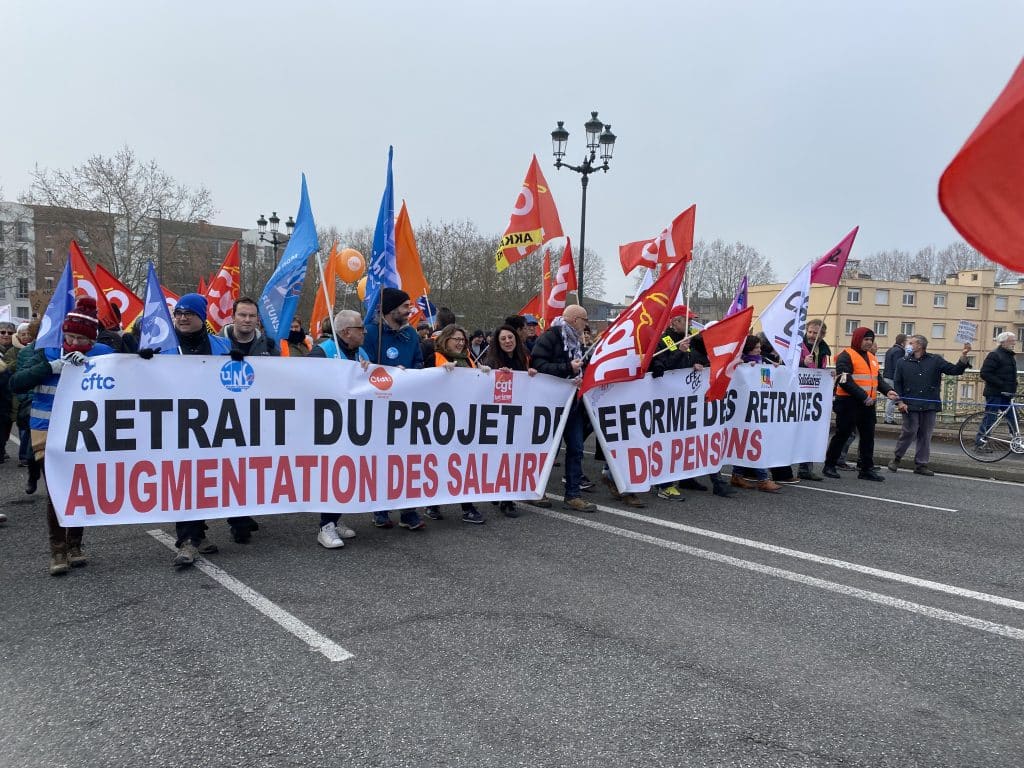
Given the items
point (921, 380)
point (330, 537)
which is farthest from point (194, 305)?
point (921, 380)

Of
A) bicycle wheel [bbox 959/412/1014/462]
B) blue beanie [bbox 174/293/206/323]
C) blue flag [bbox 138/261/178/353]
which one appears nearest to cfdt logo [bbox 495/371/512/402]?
blue beanie [bbox 174/293/206/323]

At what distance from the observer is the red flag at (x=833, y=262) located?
29.2 feet

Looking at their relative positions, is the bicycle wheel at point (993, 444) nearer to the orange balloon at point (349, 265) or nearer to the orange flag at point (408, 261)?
the orange flag at point (408, 261)

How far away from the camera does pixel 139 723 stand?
295 centimetres

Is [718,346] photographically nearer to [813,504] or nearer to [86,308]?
[813,504]

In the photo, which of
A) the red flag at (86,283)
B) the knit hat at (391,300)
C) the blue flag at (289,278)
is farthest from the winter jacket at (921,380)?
the red flag at (86,283)

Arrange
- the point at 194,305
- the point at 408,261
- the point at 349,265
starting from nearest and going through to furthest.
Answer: the point at 194,305 < the point at 408,261 < the point at 349,265

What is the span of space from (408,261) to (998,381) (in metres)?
9.89

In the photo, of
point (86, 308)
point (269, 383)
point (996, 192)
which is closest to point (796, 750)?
point (996, 192)

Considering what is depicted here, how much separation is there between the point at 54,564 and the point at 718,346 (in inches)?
245

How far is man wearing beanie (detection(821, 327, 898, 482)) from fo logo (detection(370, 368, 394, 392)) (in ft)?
20.9

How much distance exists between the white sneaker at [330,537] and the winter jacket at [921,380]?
8309 millimetres

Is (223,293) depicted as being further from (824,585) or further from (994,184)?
(994,184)

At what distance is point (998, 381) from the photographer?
1187 centimetres
